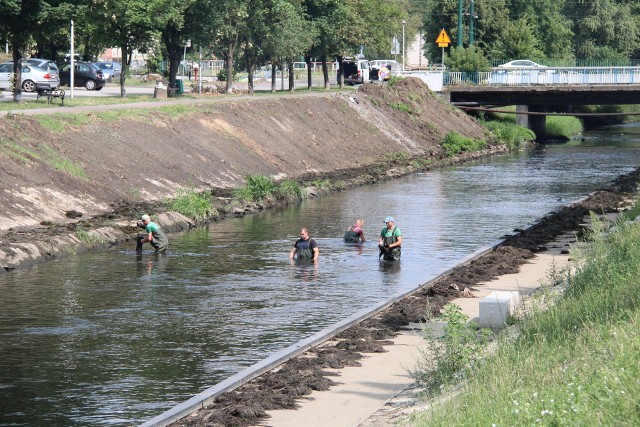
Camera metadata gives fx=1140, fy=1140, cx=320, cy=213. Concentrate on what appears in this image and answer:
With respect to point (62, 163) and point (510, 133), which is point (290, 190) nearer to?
point (62, 163)

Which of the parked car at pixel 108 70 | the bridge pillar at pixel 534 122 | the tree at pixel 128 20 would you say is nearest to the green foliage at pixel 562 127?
the bridge pillar at pixel 534 122

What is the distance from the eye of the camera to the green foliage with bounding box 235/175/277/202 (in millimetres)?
43688

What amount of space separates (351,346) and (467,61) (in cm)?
7100

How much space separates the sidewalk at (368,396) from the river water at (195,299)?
207 centimetres

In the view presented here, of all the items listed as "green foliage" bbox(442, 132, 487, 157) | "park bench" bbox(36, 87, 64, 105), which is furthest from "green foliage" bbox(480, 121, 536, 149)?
"park bench" bbox(36, 87, 64, 105)

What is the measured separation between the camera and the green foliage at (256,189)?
4369 cm

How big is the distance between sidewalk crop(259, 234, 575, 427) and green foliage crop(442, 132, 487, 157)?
170 ft

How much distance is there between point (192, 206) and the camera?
3888cm

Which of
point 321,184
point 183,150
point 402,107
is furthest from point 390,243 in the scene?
point 402,107

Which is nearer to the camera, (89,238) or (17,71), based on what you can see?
(89,238)

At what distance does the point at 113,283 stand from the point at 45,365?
807 cm

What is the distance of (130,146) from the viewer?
4569 centimetres

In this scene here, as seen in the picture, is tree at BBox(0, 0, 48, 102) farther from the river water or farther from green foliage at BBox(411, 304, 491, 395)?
green foliage at BBox(411, 304, 491, 395)

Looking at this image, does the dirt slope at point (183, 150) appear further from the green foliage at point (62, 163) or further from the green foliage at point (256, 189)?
the green foliage at point (256, 189)
